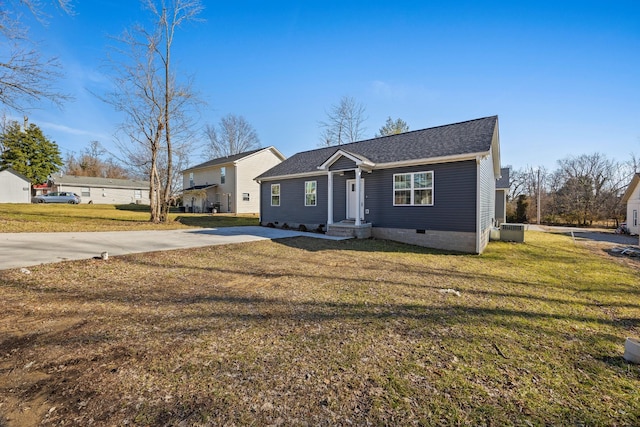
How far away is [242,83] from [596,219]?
32.7 m

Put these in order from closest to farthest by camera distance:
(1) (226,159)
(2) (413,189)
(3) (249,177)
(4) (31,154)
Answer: (2) (413,189), (3) (249,177), (1) (226,159), (4) (31,154)

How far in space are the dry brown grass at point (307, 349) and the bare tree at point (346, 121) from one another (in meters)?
25.1

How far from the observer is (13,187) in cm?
3036

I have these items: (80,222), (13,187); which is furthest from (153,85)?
(13,187)

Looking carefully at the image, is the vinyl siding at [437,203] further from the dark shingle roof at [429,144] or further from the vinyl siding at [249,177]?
the vinyl siding at [249,177]

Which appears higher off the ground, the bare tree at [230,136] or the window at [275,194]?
the bare tree at [230,136]

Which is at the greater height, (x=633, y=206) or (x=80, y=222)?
(x=633, y=206)

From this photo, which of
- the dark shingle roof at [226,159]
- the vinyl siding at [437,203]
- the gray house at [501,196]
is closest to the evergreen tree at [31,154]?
the dark shingle roof at [226,159]

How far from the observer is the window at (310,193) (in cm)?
1454

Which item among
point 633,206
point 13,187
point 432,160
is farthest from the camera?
point 13,187

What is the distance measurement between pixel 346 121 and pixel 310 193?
56.3 ft

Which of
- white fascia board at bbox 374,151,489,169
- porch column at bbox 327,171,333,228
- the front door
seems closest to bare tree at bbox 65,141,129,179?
porch column at bbox 327,171,333,228

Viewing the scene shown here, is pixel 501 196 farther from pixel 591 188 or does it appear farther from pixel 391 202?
pixel 391 202

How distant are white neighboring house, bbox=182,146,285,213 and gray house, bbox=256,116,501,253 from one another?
11.9 metres
